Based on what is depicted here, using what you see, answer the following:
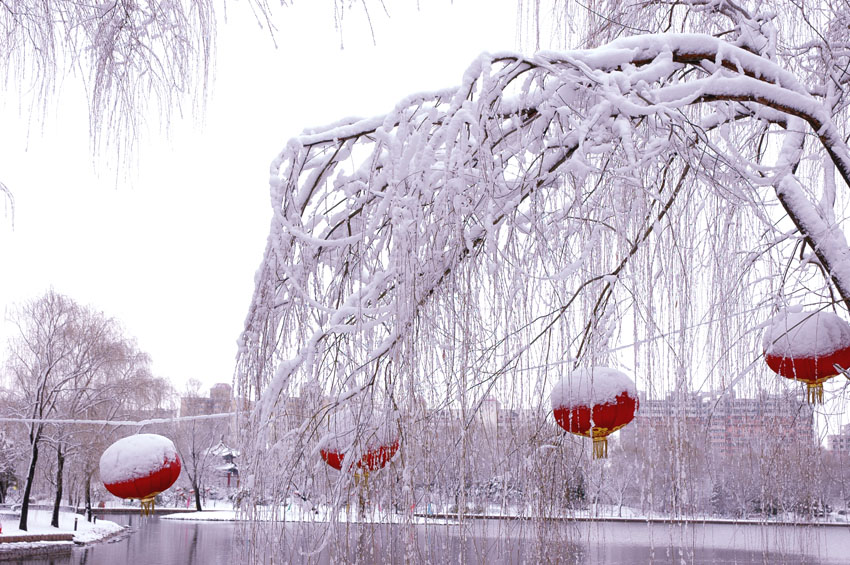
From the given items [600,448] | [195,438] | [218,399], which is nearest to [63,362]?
[195,438]

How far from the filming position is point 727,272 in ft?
6.12

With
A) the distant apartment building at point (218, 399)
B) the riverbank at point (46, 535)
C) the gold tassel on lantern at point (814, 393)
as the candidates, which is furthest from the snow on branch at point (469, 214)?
the riverbank at point (46, 535)

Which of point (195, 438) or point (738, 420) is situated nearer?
point (738, 420)

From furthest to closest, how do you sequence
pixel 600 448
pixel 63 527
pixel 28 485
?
pixel 63 527 < pixel 28 485 < pixel 600 448

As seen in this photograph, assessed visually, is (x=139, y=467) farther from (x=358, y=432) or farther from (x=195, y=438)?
(x=195, y=438)

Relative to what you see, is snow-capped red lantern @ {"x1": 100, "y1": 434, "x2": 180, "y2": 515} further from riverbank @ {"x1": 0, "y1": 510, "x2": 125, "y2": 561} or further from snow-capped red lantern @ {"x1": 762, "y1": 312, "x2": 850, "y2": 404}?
riverbank @ {"x1": 0, "y1": 510, "x2": 125, "y2": 561}

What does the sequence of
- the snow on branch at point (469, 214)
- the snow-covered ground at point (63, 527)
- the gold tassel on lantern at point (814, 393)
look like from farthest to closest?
the snow-covered ground at point (63, 527) < the gold tassel on lantern at point (814, 393) < the snow on branch at point (469, 214)

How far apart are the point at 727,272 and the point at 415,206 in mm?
895

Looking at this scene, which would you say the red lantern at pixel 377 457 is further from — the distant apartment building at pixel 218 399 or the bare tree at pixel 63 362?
the bare tree at pixel 63 362

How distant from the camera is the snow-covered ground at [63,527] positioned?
1529 cm

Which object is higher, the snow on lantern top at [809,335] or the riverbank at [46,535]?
the snow on lantern top at [809,335]

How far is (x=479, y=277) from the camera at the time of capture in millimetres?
1507

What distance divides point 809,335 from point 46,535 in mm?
15926

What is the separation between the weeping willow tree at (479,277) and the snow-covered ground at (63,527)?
14373mm
